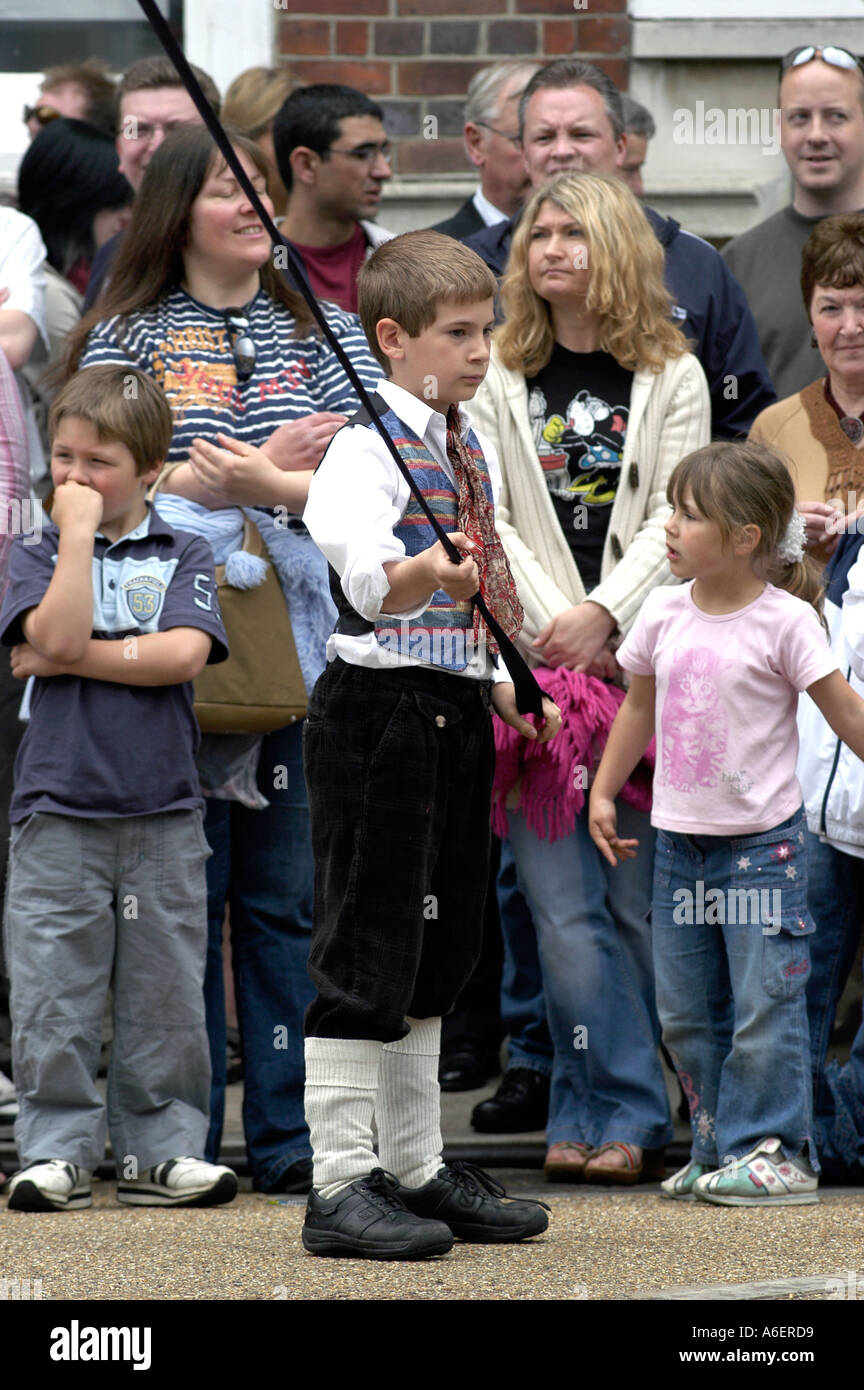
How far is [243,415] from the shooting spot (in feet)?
14.3

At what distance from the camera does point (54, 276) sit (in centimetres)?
539

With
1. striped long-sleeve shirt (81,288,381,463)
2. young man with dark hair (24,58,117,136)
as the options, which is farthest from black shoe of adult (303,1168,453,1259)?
young man with dark hair (24,58,117,136)

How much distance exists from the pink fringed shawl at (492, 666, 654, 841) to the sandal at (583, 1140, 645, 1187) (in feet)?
2.24

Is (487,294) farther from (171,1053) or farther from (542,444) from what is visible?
(171,1053)

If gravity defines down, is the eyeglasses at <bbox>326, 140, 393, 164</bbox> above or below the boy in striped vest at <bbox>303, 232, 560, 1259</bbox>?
above

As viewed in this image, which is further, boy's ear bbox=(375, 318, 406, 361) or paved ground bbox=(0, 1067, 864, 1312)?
boy's ear bbox=(375, 318, 406, 361)

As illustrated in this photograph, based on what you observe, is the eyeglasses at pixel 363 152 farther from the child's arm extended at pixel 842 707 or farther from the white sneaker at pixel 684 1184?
the white sneaker at pixel 684 1184

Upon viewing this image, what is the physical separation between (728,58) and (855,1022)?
11.8ft

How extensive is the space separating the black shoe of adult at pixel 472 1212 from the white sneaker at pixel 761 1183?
634mm

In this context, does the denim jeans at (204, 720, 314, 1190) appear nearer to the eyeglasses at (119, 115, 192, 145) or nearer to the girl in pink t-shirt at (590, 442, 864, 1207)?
the girl in pink t-shirt at (590, 442, 864, 1207)

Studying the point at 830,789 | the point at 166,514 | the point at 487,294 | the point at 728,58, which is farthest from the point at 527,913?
the point at 728,58

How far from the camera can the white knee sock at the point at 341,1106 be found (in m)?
3.27

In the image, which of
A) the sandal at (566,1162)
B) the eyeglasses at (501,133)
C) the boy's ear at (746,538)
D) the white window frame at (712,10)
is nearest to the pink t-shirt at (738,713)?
the boy's ear at (746,538)

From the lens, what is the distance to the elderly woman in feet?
14.0
